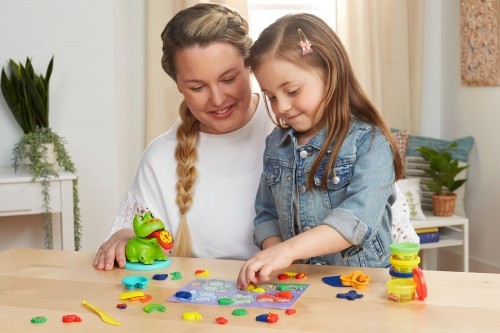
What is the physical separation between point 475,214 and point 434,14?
3.92 feet

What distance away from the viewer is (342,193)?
1817 millimetres

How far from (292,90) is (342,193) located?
0.26 m

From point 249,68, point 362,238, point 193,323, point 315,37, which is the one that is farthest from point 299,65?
point 193,323

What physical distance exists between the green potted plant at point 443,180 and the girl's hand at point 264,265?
2.75 metres

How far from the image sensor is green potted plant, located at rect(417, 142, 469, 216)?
4.18 meters

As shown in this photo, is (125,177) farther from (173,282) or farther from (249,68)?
(173,282)

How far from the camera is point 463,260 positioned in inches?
167

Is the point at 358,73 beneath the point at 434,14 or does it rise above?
beneath

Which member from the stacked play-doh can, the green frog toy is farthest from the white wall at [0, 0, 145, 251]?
the stacked play-doh can

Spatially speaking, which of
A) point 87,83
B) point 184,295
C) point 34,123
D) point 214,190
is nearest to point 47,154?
point 34,123

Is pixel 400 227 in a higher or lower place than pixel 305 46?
lower

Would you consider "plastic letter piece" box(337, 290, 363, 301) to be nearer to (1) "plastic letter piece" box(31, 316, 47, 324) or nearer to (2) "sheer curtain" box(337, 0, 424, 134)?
(1) "plastic letter piece" box(31, 316, 47, 324)

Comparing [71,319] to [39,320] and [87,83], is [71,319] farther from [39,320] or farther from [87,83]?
[87,83]

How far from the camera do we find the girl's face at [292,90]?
1.83 m
